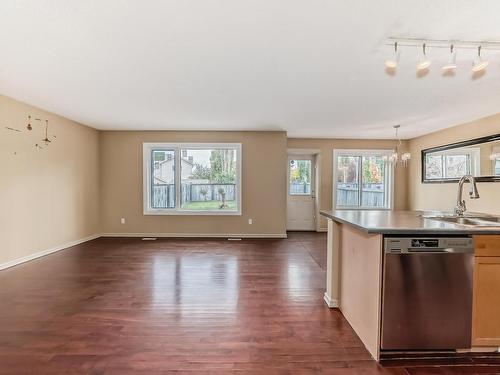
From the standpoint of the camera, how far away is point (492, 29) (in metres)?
2.03

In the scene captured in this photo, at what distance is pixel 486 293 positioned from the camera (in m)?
1.94

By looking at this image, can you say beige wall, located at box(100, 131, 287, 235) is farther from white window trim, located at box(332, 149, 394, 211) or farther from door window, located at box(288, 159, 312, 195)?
white window trim, located at box(332, 149, 394, 211)

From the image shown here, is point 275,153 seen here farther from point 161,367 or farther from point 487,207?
point 161,367

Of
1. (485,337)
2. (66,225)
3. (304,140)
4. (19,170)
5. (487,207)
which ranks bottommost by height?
(485,337)

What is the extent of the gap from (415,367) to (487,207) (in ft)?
13.0

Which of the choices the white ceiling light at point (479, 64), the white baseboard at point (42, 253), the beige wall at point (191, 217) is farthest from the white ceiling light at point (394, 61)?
the white baseboard at point (42, 253)

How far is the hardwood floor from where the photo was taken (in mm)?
1862

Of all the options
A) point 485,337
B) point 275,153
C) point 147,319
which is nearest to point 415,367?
point 485,337

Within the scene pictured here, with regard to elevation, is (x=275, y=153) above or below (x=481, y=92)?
below

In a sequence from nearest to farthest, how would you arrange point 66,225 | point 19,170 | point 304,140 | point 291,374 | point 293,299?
point 291,374 → point 293,299 → point 19,170 → point 66,225 → point 304,140

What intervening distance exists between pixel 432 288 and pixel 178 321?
2.10 metres

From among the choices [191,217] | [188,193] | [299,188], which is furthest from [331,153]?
[191,217]

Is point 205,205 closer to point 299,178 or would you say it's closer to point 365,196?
point 299,178

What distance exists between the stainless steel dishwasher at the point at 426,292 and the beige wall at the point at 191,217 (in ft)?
13.9
